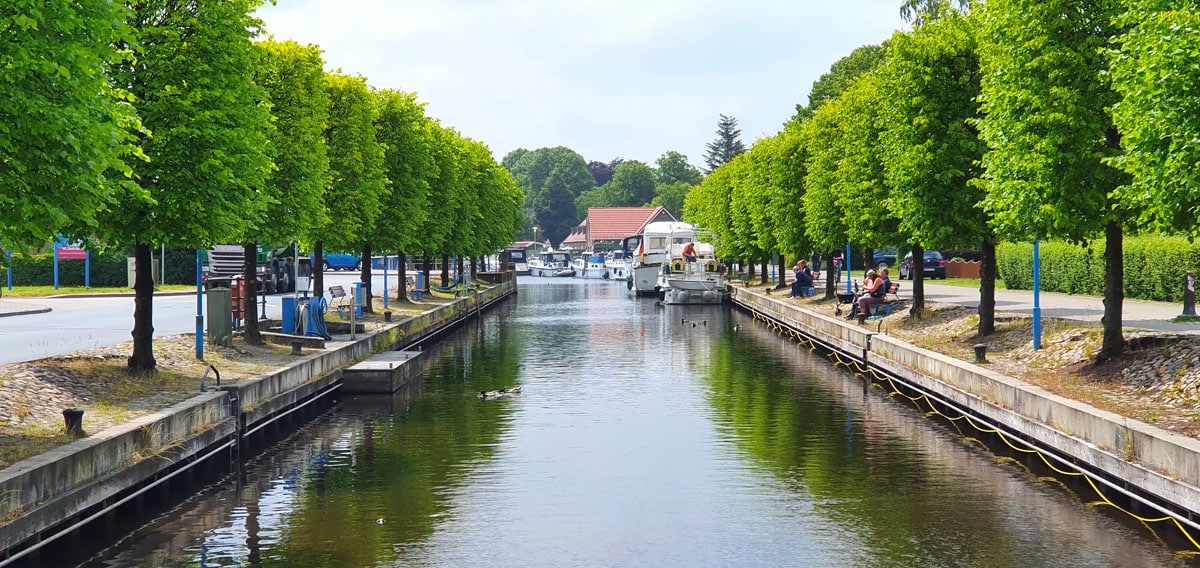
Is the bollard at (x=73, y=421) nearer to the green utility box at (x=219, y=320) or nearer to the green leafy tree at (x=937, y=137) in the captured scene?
the green utility box at (x=219, y=320)

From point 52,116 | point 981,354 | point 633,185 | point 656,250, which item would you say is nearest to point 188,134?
point 52,116

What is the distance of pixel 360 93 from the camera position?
3706cm

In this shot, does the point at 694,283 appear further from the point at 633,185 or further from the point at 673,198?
the point at 633,185

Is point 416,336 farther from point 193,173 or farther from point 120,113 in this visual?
point 120,113

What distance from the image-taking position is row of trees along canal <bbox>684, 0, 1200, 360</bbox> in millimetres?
14883

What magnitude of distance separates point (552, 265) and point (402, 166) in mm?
89117

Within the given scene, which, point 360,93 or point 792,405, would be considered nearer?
point 792,405

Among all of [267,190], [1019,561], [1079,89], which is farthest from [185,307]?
[1019,561]

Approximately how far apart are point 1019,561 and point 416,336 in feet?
94.5

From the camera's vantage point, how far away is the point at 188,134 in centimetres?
1992

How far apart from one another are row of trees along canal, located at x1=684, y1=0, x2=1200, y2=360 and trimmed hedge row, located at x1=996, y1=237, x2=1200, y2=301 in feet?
13.6

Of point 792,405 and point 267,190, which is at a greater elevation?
point 267,190

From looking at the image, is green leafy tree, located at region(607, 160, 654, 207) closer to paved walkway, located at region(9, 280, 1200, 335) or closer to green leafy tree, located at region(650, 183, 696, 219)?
green leafy tree, located at region(650, 183, 696, 219)

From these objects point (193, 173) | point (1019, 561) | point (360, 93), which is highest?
point (360, 93)
